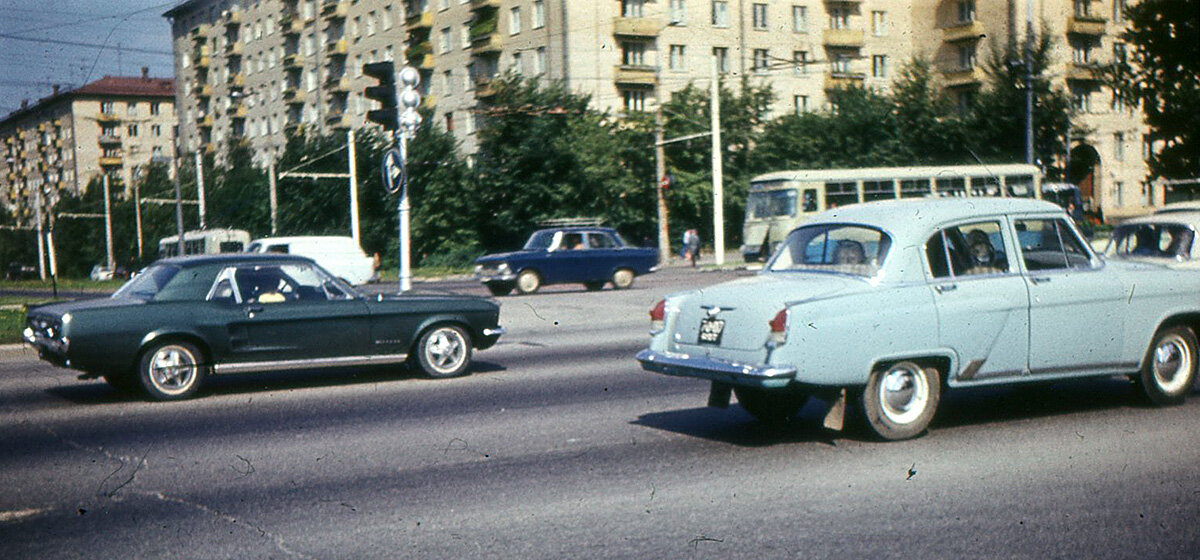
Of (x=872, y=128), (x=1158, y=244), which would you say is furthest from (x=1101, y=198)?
(x=1158, y=244)

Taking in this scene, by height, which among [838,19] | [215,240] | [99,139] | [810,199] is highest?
[838,19]

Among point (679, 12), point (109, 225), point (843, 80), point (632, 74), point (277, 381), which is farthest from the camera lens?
point (109, 225)

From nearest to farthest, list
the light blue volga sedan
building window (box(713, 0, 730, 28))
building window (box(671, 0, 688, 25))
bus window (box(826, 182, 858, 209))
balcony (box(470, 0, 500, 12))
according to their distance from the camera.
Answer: the light blue volga sedan → bus window (box(826, 182, 858, 209)) → balcony (box(470, 0, 500, 12)) → building window (box(671, 0, 688, 25)) → building window (box(713, 0, 730, 28))

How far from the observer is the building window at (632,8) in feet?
191

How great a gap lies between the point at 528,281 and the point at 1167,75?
15.7 metres

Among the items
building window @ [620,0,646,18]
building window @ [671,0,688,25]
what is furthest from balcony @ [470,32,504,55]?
building window @ [671,0,688,25]

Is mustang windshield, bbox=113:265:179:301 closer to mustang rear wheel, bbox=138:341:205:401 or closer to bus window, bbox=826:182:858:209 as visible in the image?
mustang rear wheel, bbox=138:341:205:401

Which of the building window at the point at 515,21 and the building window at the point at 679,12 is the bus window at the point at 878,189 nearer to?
the building window at the point at 679,12

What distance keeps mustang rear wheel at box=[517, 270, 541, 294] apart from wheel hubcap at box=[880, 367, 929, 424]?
2108 centimetres

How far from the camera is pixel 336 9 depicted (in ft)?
246

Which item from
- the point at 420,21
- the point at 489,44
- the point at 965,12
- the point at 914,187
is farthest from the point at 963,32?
the point at 420,21

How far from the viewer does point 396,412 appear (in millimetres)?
9344

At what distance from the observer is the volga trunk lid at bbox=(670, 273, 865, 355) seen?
23.5 feet

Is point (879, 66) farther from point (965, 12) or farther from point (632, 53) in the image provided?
point (632, 53)
